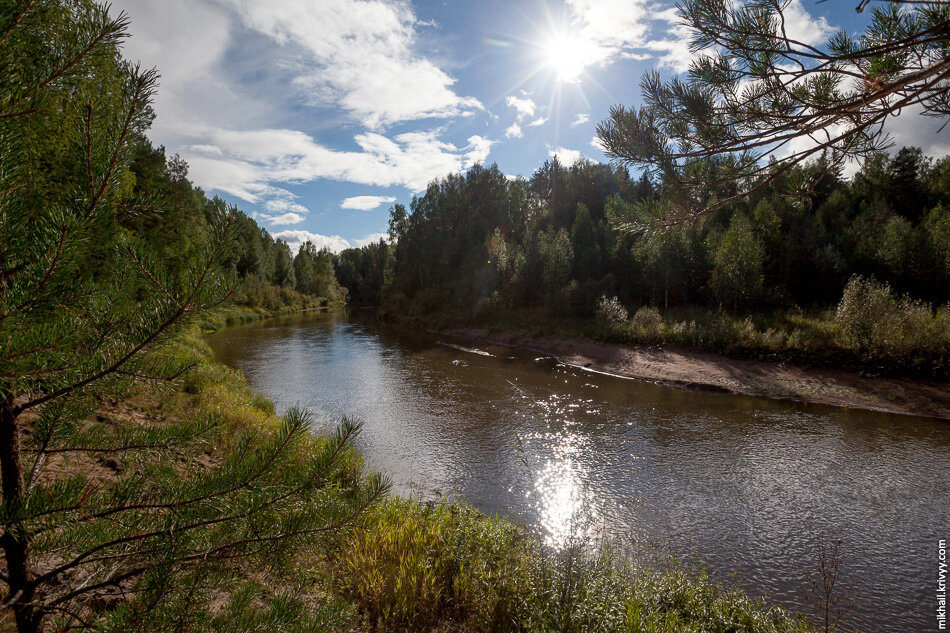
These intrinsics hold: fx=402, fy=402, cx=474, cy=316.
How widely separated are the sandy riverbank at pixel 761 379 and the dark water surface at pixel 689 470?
3.66 feet

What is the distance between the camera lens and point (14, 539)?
143 cm

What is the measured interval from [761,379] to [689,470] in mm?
11263

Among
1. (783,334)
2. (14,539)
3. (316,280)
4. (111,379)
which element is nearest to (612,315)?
(783,334)

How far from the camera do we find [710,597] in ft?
17.3

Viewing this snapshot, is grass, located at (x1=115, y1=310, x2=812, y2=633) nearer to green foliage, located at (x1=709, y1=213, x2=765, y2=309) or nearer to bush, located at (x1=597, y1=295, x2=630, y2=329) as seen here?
bush, located at (x1=597, y1=295, x2=630, y2=329)

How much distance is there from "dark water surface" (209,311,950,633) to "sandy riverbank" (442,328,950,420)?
1115 millimetres

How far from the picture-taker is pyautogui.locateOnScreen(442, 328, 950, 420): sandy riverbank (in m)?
15.0

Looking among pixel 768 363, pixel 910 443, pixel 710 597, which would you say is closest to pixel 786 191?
pixel 710 597

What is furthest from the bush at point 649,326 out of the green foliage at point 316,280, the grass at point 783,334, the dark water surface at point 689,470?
the green foliage at point 316,280

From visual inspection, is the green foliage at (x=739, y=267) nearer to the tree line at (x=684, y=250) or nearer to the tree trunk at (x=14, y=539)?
the tree line at (x=684, y=250)

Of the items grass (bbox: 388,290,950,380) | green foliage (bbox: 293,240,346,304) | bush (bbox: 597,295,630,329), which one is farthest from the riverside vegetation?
green foliage (bbox: 293,240,346,304)

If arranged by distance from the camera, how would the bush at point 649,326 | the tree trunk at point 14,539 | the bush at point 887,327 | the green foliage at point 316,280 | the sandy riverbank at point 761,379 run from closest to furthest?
1. the tree trunk at point 14,539
2. the sandy riverbank at point 761,379
3. the bush at point 887,327
4. the bush at point 649,326
5. the green foliage at point 316,280

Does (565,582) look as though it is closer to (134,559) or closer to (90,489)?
(134,559)

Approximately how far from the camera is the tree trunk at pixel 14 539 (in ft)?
4.54
